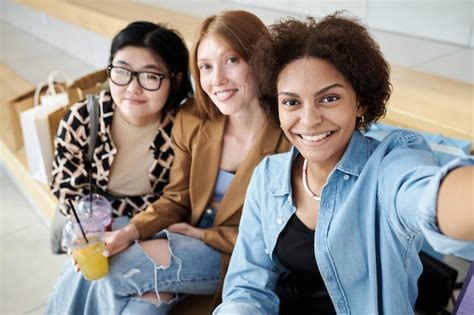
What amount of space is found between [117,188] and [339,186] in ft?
3.35

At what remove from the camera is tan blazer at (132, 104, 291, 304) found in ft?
5.24

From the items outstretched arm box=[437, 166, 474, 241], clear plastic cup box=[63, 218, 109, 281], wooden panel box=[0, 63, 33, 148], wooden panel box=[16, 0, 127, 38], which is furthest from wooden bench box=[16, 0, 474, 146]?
wooden panel box=[0, 63, 33, 148]

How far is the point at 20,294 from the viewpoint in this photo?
7.14 ft

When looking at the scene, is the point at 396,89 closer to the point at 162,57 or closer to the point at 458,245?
the point at 162,57

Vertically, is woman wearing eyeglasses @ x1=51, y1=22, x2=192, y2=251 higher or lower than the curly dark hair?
lower

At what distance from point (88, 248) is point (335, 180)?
779 millimetres

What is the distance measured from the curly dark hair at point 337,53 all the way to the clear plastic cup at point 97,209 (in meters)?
0.78

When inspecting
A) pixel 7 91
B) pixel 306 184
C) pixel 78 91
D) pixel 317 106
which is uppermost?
pixel 317 106

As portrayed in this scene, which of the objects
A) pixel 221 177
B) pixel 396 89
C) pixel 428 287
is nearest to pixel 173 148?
pixel 221 177

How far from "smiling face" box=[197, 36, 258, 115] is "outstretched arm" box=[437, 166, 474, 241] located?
905 millimetres

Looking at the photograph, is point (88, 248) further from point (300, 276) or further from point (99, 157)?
point (300, 276)

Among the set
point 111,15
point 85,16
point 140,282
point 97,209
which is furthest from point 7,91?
point 140,282

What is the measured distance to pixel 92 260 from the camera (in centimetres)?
147

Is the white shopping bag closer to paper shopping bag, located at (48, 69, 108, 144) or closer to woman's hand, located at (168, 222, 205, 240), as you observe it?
paper shopping bag, located at (48, 69, 108, 144)
